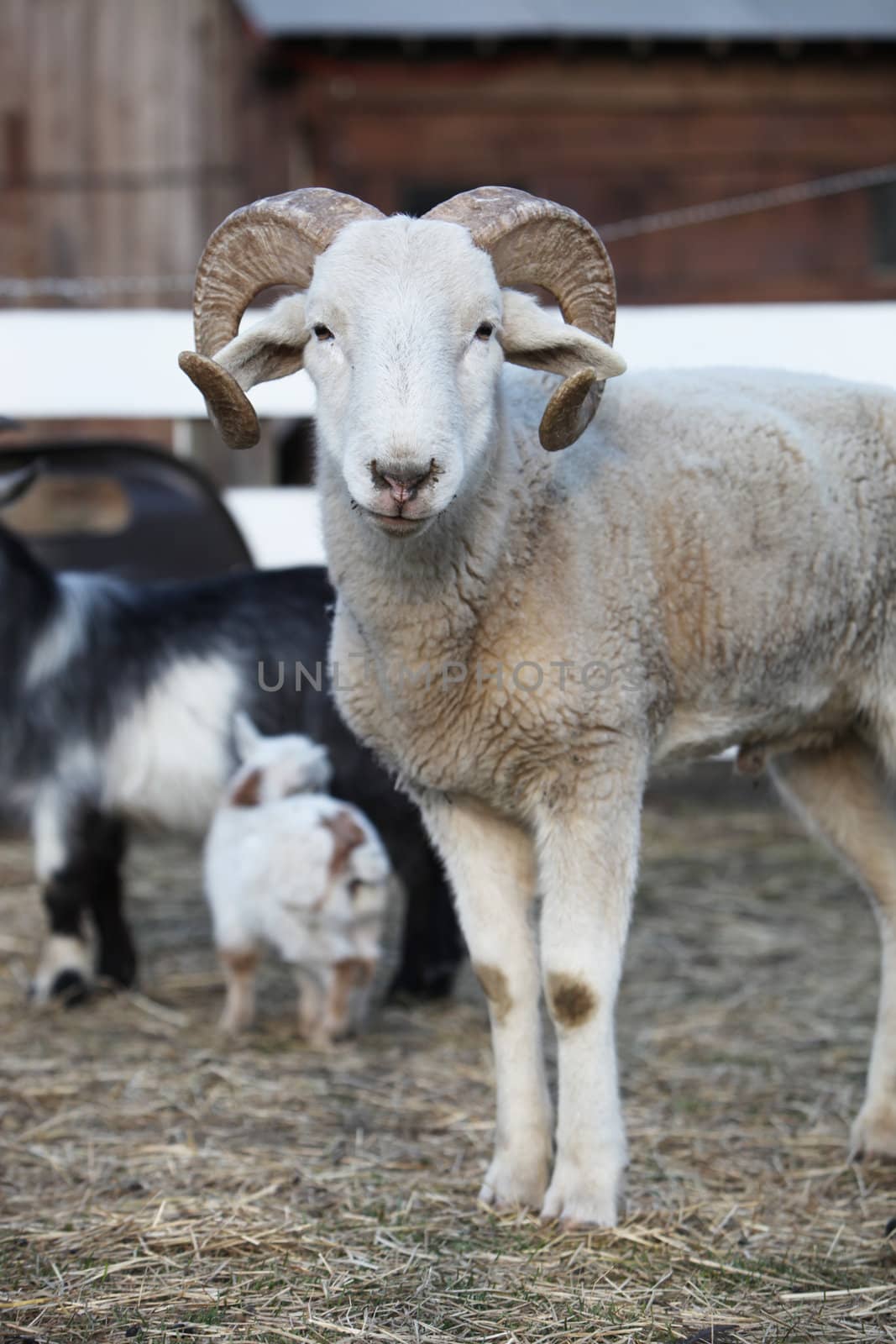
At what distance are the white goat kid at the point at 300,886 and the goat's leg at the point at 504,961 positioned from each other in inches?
41.2

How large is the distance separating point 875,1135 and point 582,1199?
79cm

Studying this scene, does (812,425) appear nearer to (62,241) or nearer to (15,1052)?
(15,1052)

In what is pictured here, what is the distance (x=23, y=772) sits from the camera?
4.88m

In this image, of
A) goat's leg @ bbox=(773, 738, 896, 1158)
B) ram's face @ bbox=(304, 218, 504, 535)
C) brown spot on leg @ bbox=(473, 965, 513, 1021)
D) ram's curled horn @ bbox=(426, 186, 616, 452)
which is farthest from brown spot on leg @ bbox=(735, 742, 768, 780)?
ram's face @ bbox=(304, 218, 504, 535)

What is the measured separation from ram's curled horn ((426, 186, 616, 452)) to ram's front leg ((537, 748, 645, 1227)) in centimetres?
69

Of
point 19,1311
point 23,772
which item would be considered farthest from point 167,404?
point 19,1311

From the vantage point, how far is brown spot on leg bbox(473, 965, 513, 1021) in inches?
127

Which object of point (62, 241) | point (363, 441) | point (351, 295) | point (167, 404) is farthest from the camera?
point (62, 241)

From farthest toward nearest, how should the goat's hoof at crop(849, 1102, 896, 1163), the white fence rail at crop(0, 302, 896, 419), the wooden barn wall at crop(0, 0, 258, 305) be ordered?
the wooden barn wall at crop(0, 0, 258, 305) < the white fence rail at crop(0, 302, 896, 419) < the goat's hoof at crop(849, 1102, 896, 1163)

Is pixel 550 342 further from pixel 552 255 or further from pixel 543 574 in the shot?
pixel 543 574

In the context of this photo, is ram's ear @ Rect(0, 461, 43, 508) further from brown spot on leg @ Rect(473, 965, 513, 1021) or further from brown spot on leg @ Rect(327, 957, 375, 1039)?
brown spot on leg @ Rect(473, 965, 513, 1021)

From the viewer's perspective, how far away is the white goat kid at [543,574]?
293 cm

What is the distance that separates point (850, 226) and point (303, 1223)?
10560 millimetres

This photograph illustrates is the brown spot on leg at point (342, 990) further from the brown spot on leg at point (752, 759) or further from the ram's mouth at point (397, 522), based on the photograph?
the ram's mouth at point (397, 522)
